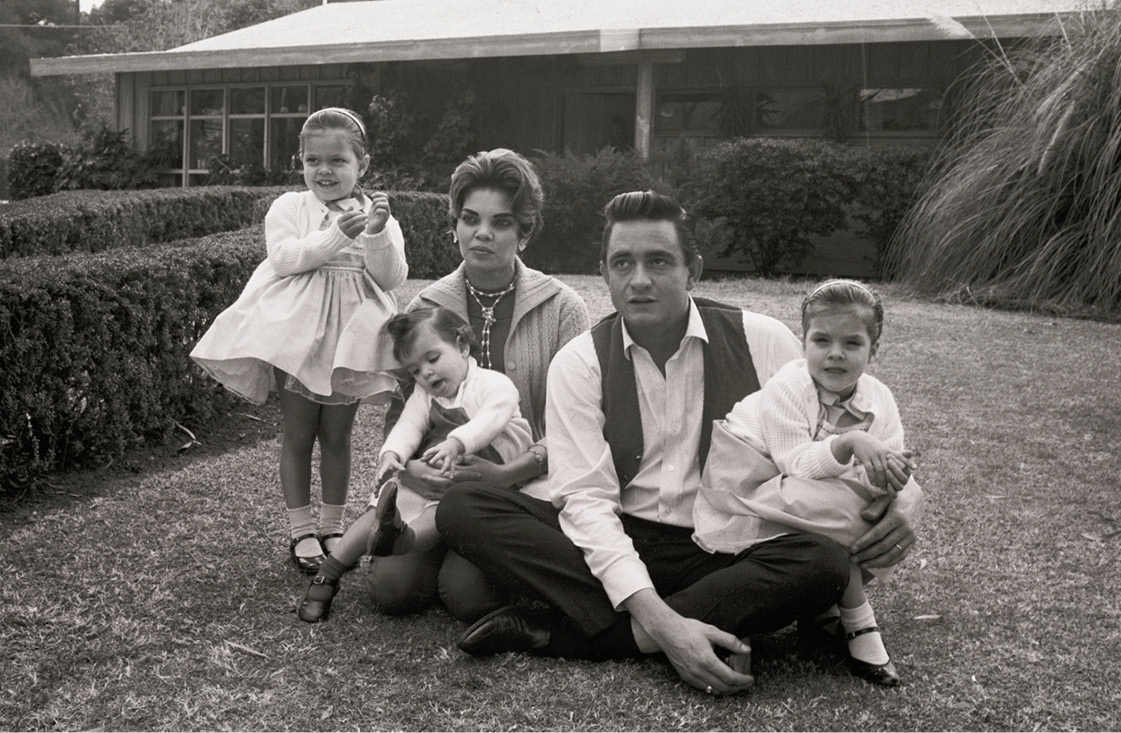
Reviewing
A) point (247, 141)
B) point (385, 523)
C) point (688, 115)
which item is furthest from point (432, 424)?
point (247, 141)

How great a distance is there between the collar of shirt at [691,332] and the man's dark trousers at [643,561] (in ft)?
1.69

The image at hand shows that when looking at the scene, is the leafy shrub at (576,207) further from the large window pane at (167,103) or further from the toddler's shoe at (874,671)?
the large window pane at (167,103)

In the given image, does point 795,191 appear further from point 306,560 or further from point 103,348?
point 306,560

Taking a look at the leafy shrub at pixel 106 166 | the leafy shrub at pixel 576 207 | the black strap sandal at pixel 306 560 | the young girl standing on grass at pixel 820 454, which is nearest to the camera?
the young girl standing on grass at pixel 820 454

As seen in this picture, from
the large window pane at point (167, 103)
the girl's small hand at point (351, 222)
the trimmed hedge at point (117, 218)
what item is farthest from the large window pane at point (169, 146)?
the girl's small hand at point (351, 222)

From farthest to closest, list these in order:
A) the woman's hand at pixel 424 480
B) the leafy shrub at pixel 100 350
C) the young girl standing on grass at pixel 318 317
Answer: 1. the leafy shrub at pixel 100 350
2. the young girl standing on grass at pixel 318 317
3. the woman's hand at pixel 424 480

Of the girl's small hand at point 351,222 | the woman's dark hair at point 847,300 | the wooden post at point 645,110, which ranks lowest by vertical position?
the woman's dark hair at point 847,300

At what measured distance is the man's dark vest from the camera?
11.0 feet

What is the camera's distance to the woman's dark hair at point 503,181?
3.73 meters

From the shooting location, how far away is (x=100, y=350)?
5176 mm

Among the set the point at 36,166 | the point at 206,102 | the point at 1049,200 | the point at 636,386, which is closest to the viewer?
the point at 636,386

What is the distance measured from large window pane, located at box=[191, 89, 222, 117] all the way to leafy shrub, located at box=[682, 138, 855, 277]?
443 inches

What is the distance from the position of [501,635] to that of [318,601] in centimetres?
66

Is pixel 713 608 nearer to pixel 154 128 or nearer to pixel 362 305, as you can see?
pixel 362 305
